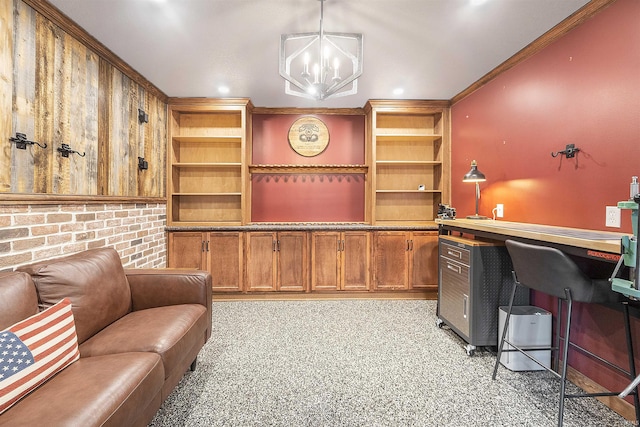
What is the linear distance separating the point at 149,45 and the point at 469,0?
2453 millimetres

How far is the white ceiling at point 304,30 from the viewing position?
195 cm

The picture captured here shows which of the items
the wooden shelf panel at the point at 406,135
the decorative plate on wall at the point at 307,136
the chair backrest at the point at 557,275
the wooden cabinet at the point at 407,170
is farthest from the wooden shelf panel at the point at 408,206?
the chair backrest at the point at 557,275

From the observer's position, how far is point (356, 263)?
3.62 meters

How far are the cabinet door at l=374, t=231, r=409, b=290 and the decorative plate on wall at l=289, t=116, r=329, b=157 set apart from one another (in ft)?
4.81

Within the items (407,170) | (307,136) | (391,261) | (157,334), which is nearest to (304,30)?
(307,136)

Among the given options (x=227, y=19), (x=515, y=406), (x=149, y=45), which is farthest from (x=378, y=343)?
(x=149, y=45)

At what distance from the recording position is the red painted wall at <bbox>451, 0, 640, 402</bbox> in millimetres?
1729

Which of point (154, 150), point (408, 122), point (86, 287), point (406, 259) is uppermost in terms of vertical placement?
point (408, 122)

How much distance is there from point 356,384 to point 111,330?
4.94ft

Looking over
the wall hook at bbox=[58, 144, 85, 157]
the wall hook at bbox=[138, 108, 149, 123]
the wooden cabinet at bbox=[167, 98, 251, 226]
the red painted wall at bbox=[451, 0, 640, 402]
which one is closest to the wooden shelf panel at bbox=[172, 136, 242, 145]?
the wooden cabinet at bbox=[167, 98, 251, 226]

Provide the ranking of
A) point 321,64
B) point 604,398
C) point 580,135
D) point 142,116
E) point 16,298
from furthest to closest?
point 142,116, point 580,135, point 321,64, point 604,398, point 16,298

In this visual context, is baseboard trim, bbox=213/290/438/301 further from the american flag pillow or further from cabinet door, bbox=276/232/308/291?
the american flag pillow

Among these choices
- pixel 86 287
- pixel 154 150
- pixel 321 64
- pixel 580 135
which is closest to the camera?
pixel 86 287

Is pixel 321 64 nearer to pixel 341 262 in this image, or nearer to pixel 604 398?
pixel 341 262
